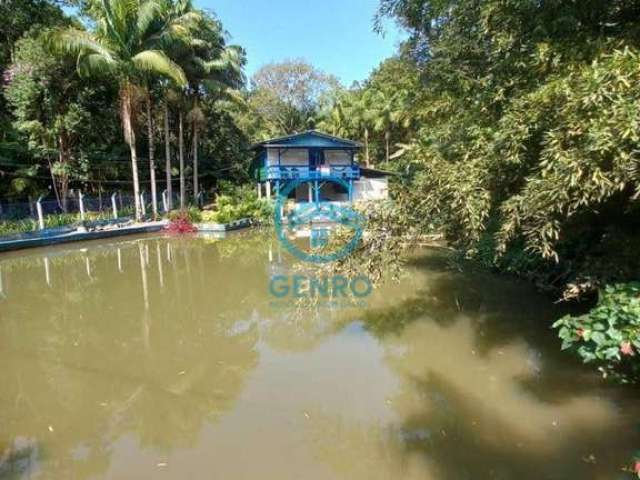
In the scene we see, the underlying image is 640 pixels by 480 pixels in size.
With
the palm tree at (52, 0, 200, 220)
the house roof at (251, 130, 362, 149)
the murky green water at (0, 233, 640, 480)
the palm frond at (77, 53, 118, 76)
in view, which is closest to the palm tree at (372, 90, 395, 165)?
the house roof at (251, 130, 362, 149)

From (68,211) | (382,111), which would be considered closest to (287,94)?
(382,111)

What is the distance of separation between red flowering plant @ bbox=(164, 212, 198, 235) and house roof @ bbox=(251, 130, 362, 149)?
598 centimetres

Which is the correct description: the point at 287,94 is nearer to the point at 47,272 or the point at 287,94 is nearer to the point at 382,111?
the point at 382,111

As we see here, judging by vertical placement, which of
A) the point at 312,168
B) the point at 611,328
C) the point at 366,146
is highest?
the point at 366,146

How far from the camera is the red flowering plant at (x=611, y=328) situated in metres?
2.83

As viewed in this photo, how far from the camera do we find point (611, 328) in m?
2.91

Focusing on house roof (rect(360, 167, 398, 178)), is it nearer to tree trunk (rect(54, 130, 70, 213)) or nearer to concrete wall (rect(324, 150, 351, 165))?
concrete wall (rect(324, 150, 351, 165))

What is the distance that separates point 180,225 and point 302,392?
41.1 feet

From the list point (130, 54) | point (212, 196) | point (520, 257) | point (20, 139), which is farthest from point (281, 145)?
point (520, 257)

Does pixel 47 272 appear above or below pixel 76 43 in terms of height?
below

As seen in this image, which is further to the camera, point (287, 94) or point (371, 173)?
point (287, 94)

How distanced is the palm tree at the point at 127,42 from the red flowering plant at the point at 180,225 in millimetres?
3263

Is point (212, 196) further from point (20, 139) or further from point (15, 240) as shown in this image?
point (15, 240)

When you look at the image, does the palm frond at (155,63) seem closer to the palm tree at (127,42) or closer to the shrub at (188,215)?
the palm tree at (127,42)
